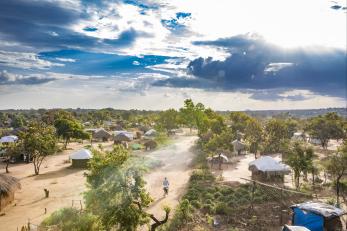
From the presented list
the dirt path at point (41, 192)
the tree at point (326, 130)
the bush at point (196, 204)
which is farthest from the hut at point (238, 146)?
the bush at point (196, 204)

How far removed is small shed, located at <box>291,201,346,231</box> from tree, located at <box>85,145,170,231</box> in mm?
9730

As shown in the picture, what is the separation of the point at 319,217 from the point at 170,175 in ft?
68.9

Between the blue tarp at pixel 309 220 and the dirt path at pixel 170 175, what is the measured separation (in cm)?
918

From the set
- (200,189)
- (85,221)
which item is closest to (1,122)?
(200,189)

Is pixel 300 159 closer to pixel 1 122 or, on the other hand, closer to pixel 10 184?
pixel 10 184

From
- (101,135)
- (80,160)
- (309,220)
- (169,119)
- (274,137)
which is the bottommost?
(309,220)

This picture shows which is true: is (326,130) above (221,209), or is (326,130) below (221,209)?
above

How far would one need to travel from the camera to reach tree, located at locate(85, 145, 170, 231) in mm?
15484

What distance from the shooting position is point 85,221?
17688 mm

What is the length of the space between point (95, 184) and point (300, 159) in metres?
19.6

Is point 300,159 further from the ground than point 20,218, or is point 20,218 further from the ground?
→ point 300,159

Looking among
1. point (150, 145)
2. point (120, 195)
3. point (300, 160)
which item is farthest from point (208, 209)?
point (150, 145)

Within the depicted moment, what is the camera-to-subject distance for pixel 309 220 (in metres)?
20.5

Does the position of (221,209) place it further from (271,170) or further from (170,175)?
(170,175)
